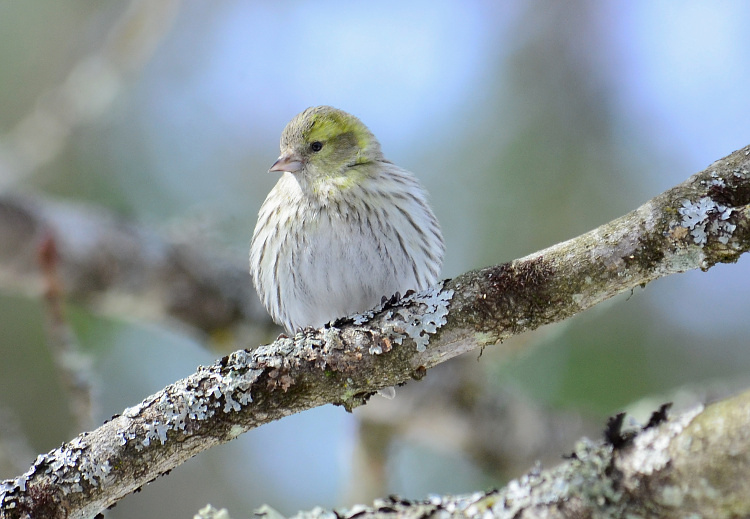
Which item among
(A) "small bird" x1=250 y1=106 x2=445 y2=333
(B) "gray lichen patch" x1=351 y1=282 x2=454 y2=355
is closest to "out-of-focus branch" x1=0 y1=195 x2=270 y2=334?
(A) "small bird" x1=250 y1=106 x2=445 y2=333

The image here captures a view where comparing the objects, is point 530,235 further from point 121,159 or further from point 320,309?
point 121,159

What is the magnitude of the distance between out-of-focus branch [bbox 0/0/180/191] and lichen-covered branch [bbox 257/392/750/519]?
4.37 m

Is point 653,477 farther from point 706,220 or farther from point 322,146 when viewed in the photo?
point 322,146

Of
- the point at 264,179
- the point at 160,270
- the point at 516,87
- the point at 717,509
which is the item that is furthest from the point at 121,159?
the point at 717,509

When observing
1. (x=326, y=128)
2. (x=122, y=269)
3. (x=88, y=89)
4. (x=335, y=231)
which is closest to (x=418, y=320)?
(x=335, y=231)

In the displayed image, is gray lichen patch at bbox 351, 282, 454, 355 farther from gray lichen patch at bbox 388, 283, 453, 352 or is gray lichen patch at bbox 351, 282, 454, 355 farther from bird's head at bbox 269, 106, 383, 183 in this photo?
bird's head at bbox 269, 106, 383, 183

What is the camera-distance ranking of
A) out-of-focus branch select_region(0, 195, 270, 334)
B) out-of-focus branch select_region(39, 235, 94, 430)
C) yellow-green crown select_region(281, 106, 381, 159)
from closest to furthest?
out-of-focus branch select_region(39, 235, 94, 430), yellow-green crown select_region(281, 106, 381, 159), out-of-focus branch select_region(0, 195, 270, 334)

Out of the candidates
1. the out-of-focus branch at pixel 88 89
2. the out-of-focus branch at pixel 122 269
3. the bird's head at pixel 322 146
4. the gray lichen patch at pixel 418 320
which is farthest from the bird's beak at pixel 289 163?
the out-of-focus branch at pixel 88 89

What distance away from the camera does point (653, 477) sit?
172 centimetres

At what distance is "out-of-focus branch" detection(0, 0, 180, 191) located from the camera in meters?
5.43

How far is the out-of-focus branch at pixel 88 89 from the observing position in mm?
5426

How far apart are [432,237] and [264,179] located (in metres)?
4.52

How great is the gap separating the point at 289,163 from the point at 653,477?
A: 109 inches

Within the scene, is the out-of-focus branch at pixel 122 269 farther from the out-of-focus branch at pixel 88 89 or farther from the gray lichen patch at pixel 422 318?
the gray lichen patch at pixel 422 318
